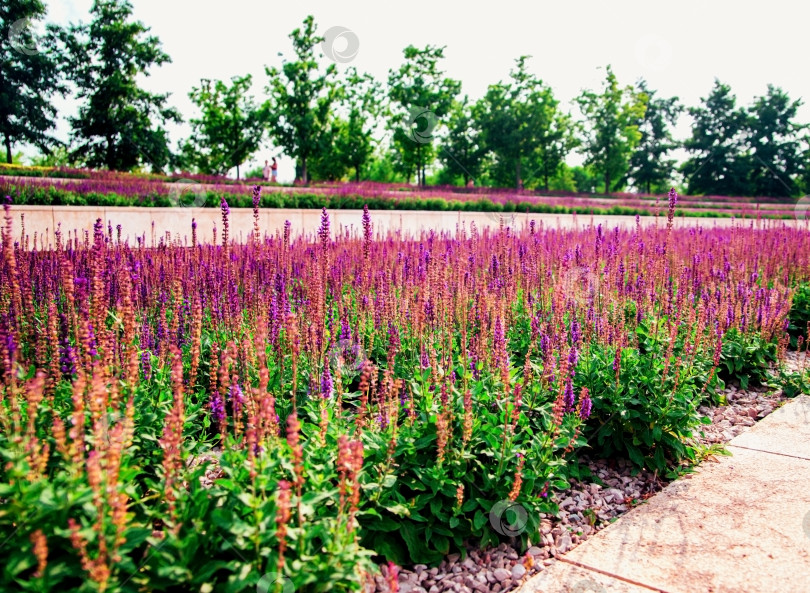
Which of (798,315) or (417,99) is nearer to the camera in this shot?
(798,315)

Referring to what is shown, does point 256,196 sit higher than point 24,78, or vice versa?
point 24,78

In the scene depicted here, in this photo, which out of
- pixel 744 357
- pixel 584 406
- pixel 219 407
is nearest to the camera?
pixel 219 407

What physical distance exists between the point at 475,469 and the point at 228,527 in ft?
4.88

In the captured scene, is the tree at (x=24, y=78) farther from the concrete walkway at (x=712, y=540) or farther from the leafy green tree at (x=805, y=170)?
the leafy green tree at (x=805, y=170)

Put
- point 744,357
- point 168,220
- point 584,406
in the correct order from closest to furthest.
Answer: point 584,406
point 744,357
point 168,220

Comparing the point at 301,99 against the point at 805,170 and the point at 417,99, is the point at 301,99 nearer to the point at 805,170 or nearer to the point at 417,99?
the point at 417,99

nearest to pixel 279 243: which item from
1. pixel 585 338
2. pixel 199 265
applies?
pixel 199 265

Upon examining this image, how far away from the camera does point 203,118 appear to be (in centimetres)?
4184

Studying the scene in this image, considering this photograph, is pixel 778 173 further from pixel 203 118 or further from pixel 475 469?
pixel 475 469

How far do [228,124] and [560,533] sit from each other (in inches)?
1615

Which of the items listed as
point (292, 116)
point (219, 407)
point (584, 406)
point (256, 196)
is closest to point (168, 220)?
point (256, 196)

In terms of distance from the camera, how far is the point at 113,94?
40000 millimetres

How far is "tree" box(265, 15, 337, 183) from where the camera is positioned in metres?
37.8

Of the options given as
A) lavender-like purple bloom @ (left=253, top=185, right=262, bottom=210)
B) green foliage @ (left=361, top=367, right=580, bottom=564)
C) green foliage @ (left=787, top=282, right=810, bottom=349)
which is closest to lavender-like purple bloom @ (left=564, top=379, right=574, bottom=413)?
green foliage @ (left=361, top=367, right=580, bottom=564)
